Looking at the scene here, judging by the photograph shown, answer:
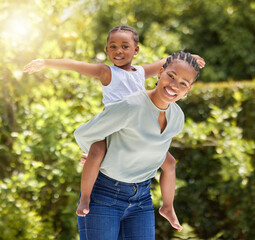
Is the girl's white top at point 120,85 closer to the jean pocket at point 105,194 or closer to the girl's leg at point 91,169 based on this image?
the girl's leg at point 91,169

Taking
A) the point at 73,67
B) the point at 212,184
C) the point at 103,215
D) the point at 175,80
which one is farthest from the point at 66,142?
the point at 212,184

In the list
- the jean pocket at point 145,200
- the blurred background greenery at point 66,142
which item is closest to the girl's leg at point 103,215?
the jean pocket at point 145,200

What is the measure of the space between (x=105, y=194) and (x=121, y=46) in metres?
0.70

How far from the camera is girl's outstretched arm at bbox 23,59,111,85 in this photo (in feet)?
6.43

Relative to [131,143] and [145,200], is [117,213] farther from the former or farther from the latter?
[131,143]

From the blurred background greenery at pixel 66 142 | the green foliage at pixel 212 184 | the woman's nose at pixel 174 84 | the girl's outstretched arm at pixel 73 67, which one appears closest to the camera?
the woman's nose at pixel 174 84

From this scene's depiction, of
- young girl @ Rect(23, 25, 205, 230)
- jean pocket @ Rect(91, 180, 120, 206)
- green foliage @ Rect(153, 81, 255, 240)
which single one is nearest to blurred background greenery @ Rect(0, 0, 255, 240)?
green foliage @ Rect(153, 81, 255, 240)

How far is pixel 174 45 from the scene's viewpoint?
10094mm

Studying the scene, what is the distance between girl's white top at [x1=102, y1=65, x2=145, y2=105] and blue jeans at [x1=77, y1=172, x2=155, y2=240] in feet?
1.23

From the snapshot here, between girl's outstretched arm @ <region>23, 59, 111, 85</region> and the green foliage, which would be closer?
girl's outstretched arm @ <region>23, 59, 111, 85</region>

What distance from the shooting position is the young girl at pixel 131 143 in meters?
1.81

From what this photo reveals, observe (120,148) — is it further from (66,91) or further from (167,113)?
(66,91)

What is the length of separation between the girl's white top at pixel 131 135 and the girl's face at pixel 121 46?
287mm

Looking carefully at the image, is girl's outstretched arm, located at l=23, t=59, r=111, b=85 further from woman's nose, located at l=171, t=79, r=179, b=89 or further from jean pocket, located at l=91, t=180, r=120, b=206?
jean pocket, located at l=91, t=180, r=120, b=206
